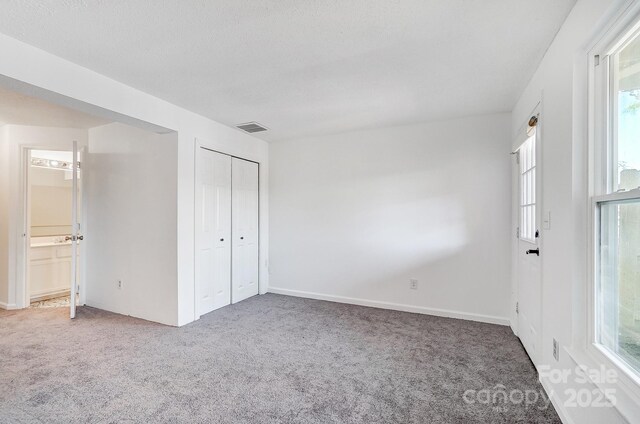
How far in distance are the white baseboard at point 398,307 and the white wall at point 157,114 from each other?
551 millimetres

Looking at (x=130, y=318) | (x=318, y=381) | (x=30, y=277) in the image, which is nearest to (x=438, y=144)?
(x=318, y=381)

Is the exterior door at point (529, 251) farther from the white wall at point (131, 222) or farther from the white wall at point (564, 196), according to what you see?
the white wall at point (131, 222)

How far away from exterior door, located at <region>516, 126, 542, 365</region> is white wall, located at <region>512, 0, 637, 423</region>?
0.65ft

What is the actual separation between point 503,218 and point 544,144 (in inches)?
54.2

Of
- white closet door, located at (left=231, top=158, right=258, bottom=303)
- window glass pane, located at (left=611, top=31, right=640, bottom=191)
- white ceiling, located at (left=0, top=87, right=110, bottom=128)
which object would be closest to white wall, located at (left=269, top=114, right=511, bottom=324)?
white closet door, located at (left=231, top=158, right=258, bottom=303)

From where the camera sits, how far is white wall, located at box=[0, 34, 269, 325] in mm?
2008

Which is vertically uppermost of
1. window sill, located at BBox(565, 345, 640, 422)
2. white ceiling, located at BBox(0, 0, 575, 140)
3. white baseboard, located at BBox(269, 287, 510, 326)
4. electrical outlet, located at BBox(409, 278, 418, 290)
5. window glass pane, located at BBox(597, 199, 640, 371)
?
white ceiling, located at BBox(0, 0, 575, 140)

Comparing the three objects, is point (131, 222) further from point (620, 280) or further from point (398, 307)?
point (620, 280)

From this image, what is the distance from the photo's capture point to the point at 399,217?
3.73m

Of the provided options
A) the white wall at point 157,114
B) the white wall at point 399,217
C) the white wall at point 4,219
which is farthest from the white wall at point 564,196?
the white wall at point 4,219

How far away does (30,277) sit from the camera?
13.4ft

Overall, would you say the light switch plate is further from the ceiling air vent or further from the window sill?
the ceiling air vent

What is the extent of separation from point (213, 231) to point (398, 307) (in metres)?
2.42

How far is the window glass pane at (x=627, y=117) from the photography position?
123cm
